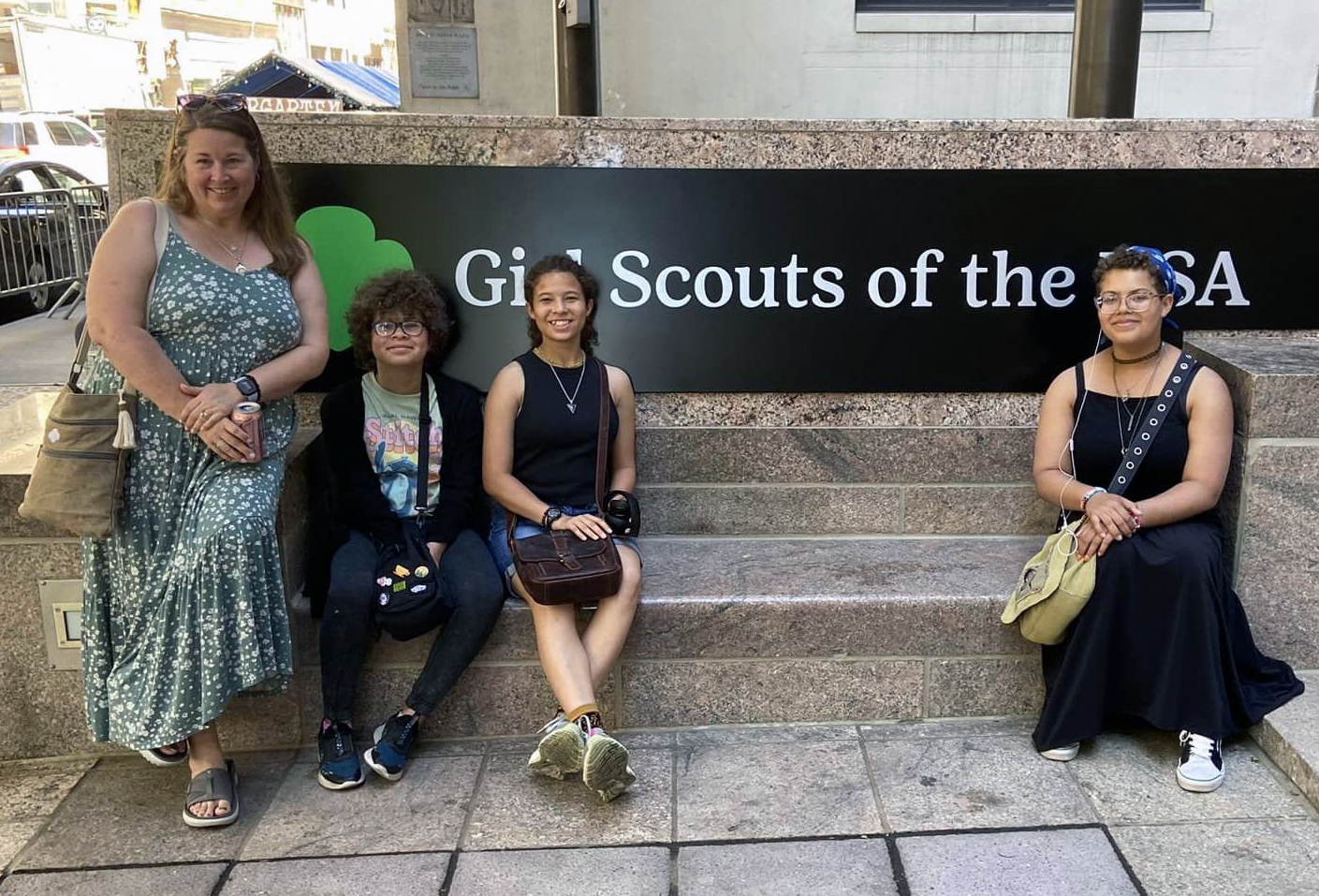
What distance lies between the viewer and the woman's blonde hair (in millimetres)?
2818

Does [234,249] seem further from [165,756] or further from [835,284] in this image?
[835,284]

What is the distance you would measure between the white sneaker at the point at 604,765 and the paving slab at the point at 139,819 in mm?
891

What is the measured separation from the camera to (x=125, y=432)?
9.07 feet

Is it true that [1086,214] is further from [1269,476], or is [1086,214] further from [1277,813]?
[1277,813]

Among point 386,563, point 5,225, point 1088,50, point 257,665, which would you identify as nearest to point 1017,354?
point 1088,50

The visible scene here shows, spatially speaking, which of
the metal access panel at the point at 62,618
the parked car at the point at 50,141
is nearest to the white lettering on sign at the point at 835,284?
the metal access panel at the point at 62,618

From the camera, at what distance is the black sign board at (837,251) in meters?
3.73

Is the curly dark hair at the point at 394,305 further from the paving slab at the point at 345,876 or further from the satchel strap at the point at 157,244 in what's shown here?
the paving slab at the point at 345,876

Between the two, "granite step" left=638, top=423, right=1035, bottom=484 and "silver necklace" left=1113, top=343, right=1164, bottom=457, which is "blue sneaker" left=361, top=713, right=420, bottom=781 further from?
"silver necklace" left=1113, top=343, right=1164, bottom=457

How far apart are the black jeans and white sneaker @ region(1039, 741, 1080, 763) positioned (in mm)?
1605

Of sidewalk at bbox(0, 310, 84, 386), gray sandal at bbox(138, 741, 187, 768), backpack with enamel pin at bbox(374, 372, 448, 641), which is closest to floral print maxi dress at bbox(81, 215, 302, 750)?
gray sandal at bbox(138, 741, 187, 768)

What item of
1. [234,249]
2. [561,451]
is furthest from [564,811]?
[234,249]

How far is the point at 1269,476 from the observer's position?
3.24m

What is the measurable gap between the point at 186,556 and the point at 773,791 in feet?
5.38
